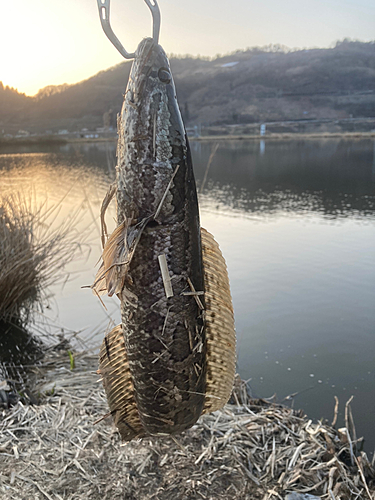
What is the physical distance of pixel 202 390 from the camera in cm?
230

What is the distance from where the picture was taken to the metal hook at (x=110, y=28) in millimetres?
1689

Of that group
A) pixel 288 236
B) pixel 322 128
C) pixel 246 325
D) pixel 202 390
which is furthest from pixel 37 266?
pixel 322 128

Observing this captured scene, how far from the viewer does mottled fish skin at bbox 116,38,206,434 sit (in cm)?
180

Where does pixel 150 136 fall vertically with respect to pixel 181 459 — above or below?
above

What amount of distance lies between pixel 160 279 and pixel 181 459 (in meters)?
1.91

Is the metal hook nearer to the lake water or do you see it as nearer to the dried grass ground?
the lake water

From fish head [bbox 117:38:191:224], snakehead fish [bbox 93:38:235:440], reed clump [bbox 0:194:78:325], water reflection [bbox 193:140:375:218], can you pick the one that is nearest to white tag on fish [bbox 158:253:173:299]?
snakehead fish [bbox 93:38:235:440]

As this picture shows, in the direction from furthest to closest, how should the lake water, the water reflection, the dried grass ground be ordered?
the water reflection < the lake water < the dried grass ground

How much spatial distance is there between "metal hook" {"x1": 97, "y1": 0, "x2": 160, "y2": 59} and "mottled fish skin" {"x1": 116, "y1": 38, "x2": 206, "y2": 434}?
2.3 inches

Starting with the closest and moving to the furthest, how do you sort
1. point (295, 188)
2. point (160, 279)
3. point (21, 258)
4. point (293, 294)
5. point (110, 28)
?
point (110, 28), point (160, 279), point (21, 258), point (293, 294), point (295, 188)

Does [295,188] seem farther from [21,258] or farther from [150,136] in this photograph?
[150,136]

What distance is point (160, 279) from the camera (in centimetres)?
195

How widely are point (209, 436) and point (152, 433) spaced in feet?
3.74

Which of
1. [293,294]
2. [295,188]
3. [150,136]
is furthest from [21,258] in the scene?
[295,188]
